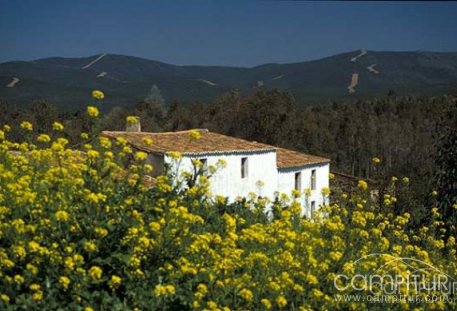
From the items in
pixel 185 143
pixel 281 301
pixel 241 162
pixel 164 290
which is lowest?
pixel 241 162

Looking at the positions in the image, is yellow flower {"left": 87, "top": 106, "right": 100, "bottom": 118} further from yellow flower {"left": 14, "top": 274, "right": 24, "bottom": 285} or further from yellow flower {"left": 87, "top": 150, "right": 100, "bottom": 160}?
yellow flower {"left": 14, "top": 274, "right": 24, "bottom": 285}

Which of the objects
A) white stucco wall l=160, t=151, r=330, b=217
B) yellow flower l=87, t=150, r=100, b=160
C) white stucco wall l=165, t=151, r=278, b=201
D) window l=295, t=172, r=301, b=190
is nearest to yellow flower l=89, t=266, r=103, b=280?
yellow flower l=87, t=150, r=100, b=160

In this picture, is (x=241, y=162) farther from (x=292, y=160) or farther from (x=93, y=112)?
(x=93, y=112)

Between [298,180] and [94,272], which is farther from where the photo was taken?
[298,180]

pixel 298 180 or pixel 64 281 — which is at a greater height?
pixel 64 281

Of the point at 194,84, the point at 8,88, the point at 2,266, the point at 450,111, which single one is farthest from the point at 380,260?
the point at 194,84

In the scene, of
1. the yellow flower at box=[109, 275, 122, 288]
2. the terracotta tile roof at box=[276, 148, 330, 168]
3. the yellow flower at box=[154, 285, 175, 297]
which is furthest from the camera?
the terracotta tile roof at box=[276, 148, 330, 168]

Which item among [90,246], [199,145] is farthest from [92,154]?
[199,145]
